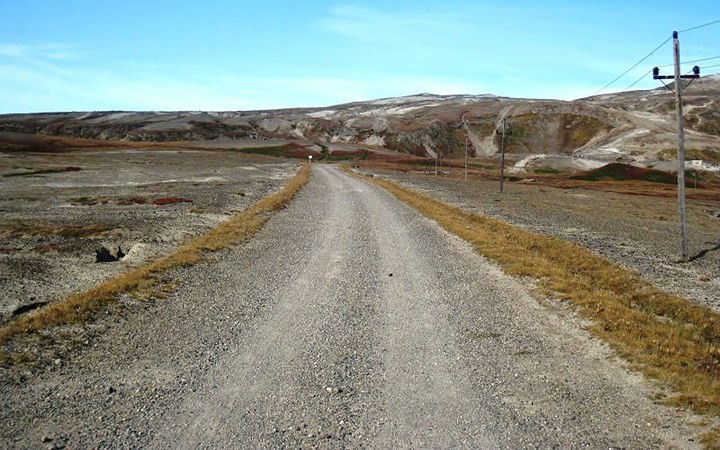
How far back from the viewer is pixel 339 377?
9680 millimetres

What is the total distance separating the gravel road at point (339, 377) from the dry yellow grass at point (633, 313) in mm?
559

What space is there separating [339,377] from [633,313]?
8.18 metres

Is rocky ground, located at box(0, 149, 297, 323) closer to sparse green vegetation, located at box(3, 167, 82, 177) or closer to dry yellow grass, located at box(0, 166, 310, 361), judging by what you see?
dry yellow grass, located at box(0, 166, 310, 361)

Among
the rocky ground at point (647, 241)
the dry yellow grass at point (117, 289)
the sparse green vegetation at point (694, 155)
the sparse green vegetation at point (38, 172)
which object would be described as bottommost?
the rocky ground at point (647, 241)

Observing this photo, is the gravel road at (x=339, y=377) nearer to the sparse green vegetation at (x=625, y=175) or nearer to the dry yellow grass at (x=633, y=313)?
the dry yellow grass at (x=633, y=313)

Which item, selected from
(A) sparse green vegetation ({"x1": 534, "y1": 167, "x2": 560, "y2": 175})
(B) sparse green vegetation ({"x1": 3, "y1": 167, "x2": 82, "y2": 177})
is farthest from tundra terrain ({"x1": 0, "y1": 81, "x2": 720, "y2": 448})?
(A) sparse green vegetation ({"x1": 534, "y1": 167, "x2": 560, "y2": 175})

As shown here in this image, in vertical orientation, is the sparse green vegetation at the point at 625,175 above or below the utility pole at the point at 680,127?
below

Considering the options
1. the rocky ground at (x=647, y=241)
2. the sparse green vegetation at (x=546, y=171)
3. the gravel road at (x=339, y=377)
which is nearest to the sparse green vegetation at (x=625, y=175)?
the sparse green vegetation at (x=546, y=171)

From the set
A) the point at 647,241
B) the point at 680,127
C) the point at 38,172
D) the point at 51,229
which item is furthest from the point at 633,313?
the point at 38,172

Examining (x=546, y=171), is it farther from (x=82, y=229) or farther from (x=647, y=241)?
(x=82, y=229)

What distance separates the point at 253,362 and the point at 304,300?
455 cm

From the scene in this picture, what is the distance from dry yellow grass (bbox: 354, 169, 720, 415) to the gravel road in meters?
0.56

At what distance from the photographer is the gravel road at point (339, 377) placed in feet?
25.2

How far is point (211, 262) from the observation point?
19.4 metres
